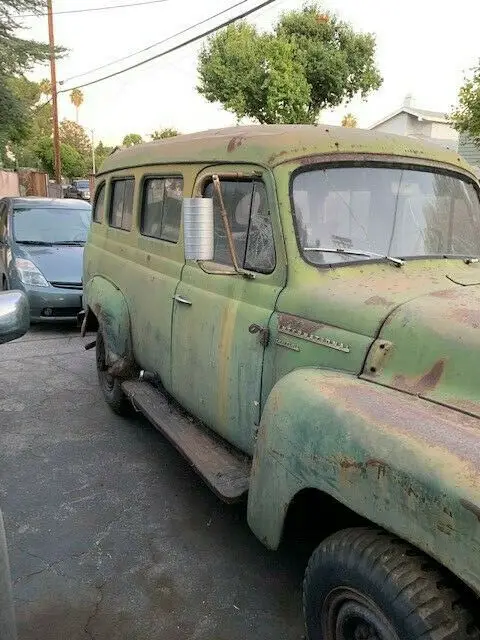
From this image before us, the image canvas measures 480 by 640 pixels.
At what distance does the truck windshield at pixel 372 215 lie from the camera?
2.65m

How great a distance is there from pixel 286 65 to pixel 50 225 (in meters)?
19.7

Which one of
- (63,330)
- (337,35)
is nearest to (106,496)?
(63,330)

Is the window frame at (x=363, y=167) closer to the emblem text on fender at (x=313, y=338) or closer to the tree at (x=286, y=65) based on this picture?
the emblem text on fender at (x=313, y=338)

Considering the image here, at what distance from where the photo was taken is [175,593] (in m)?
2.65

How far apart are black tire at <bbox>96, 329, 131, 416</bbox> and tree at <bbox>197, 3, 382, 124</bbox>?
21953 millimetres

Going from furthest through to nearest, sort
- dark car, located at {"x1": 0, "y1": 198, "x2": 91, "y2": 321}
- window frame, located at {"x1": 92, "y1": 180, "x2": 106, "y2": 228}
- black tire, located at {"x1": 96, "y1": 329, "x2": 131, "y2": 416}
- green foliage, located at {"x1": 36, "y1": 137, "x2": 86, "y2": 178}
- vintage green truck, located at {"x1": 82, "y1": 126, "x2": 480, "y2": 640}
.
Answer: green foliage, located at {"x1": 36, "y1": 137, "x2": 86, "y2": 178}, dark car, located at {"x1": 0, "y1": 198, "x2": 91, "y2": 321}, window frame, located at {"x1": 92, "y1": 180, "x2": 106, "y2": 228}, black tire, located at {"x1": 96, "y1": 329, "x2": 131, "y2": 416}, vintage green truck, located at {"x1": 82, "y1": 126, "x2": 480, "y2": 640}

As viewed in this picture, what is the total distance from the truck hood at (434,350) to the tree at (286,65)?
79.4ft

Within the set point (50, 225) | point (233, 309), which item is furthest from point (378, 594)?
point (50, 225)

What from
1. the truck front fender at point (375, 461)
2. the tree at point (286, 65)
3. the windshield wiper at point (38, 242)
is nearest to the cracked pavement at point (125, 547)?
the truck front fender at point (375, 461)

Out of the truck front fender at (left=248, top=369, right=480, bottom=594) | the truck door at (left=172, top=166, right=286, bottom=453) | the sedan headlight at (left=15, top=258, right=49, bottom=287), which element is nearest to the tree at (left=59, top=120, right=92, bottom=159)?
the sedan headlight at (left=15, top=258, right=49, bottom=287)

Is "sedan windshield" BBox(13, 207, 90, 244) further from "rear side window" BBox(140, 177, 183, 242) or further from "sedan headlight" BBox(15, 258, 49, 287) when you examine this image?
"rear side window" BBox(140, 177, 183, 242)

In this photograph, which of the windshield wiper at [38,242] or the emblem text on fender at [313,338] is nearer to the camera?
the emblem text on fender at [313,338]

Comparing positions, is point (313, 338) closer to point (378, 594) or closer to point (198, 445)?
point (378, 594)

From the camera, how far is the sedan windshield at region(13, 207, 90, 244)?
7.79 metres
